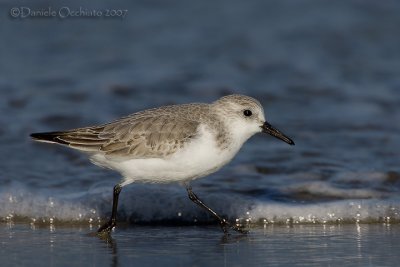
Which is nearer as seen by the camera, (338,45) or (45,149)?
(45,149)

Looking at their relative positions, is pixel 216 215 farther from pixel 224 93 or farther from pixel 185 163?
pixel 224 93

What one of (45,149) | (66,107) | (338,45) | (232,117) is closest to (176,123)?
(232,117)

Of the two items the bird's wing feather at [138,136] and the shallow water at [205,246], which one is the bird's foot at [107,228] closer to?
the shallow water at [205,246]

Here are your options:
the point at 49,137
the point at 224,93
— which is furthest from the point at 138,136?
the point at 224,93

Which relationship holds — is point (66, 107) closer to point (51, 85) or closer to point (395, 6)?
point (51, 85)

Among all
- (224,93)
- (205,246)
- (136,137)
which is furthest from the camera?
(224,93)

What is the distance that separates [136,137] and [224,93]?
524cm

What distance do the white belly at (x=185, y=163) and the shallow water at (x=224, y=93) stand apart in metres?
0.58

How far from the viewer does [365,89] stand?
42.2ft

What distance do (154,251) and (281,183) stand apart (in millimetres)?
2692

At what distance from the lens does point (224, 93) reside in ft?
42.6

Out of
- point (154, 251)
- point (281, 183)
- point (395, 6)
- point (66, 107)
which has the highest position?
point (395, 6)

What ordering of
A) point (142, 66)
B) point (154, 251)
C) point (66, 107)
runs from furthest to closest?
point (142, 66), point (66, 107), point (154, 251)

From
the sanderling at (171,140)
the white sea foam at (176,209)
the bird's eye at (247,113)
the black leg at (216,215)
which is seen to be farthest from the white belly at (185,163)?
the white sea foam at (176,209)
